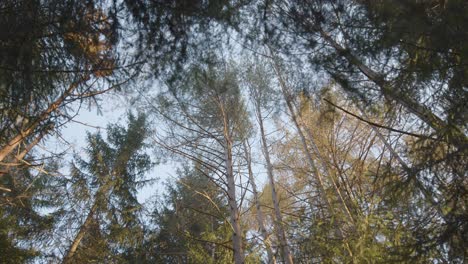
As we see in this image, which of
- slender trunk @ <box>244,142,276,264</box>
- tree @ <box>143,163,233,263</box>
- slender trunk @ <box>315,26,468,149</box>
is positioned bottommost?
slender trunk @ <box>315,26,468,149</box>

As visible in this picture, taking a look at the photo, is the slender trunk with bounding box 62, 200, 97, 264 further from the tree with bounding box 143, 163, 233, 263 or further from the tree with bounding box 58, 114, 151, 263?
the tree with bounding box 143, 163, 233, 263

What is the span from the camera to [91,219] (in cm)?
891

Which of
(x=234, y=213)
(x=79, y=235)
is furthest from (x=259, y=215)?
(x=79, y=235)

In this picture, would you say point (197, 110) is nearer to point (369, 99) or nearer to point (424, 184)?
point (369, 99)

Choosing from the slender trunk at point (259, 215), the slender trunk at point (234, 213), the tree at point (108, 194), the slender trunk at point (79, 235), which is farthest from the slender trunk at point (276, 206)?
the slender trunk at point (79, 235)

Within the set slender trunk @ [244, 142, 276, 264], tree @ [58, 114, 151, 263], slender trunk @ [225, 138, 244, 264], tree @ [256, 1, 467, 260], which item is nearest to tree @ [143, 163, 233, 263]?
tree @ [58, 114, 151, 263]

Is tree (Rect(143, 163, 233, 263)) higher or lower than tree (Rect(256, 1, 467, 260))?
higher

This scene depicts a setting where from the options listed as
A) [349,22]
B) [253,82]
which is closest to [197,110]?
[253,82]

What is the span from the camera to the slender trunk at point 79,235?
309 inches

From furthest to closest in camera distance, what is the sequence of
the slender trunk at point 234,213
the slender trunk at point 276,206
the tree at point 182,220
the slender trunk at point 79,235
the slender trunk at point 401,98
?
the tree at point 182,220
the slender trunk at point 79,235
the slender trunk at point 276,206
the slender trunk at point 234,213
the slender trunk at point 401,98

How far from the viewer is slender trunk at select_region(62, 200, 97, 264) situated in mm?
7839

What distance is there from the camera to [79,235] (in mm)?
8406

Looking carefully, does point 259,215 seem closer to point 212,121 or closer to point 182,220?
point 212,121

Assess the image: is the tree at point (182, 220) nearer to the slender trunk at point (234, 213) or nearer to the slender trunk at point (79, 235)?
the slender trunk at point (79, 235)
